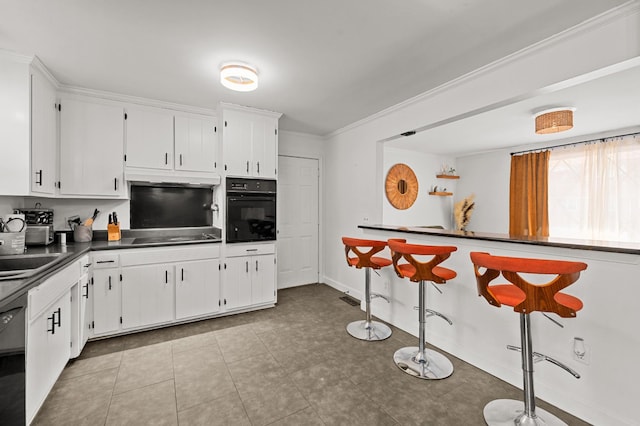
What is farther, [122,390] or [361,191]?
[361,191]

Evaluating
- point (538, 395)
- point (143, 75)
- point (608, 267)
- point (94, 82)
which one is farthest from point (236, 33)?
point (538, 395)

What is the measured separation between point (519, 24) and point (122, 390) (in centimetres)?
382

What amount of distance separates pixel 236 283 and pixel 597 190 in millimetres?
5491

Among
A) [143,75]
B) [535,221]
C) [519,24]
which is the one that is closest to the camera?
[519,24]

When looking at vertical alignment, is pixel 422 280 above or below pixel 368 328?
above

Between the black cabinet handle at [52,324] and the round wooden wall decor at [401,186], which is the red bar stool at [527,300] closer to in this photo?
the black cabinet handle at [52,324]

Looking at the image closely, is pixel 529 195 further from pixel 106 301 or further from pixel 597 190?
pixel 106 301

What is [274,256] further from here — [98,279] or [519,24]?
[519,24]

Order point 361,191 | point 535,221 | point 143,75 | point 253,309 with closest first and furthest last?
point 143,75 → point 253,309 → point 361,191 → point 535,221

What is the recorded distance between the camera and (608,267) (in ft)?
5.46

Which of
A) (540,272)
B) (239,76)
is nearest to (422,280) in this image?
(540,272)

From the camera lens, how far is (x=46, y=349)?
1779 mm

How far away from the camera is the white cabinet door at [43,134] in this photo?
91.7 inches

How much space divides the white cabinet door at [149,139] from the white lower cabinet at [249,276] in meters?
1.39
